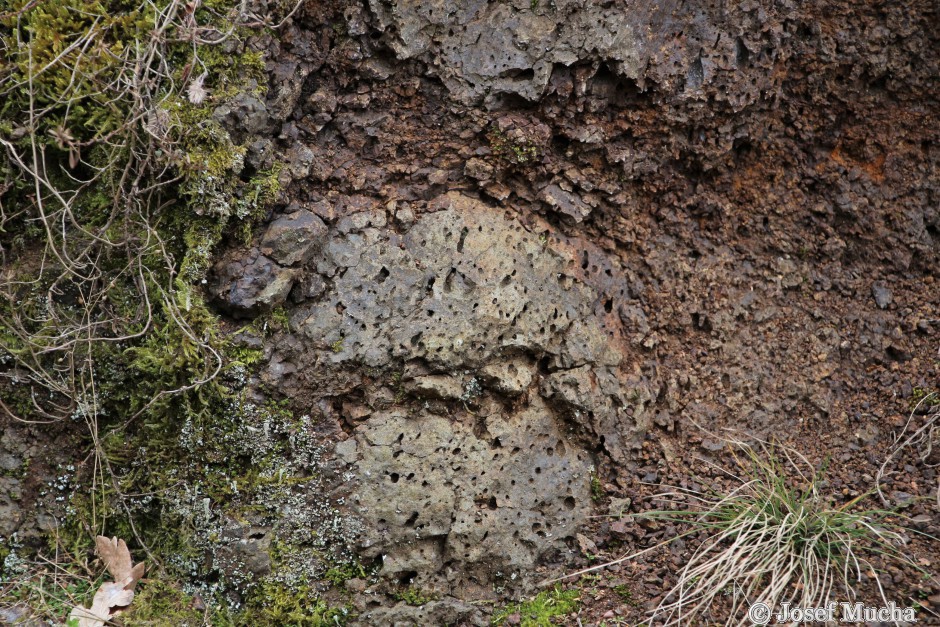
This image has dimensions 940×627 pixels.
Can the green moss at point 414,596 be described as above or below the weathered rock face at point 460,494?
below

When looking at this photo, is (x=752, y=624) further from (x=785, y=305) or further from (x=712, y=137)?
(x=712, y=137)

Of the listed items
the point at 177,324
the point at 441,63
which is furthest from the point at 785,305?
the point at 177,324

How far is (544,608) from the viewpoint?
2.93 m

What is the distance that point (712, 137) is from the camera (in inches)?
137

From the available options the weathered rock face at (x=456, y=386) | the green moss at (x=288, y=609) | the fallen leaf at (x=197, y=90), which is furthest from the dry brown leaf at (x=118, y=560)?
the fallen leaf at (x=197, y=90)

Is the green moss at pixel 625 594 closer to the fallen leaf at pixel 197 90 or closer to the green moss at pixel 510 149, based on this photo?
the green moss at pixel 510 149

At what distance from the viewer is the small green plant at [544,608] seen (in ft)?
9.49

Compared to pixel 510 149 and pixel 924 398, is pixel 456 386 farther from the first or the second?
pixel 924 398

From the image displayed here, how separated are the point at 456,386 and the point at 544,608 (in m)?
0.96

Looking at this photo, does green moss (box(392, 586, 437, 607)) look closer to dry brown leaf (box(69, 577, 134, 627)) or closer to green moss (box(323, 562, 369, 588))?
green moss (box(323, 562, 369, 588))

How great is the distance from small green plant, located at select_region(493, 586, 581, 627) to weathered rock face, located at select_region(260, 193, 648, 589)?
0.13 metres

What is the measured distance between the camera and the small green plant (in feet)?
9.49

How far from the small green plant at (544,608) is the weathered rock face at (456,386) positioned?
0.13 meters

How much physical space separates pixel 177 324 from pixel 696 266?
7.85ft
